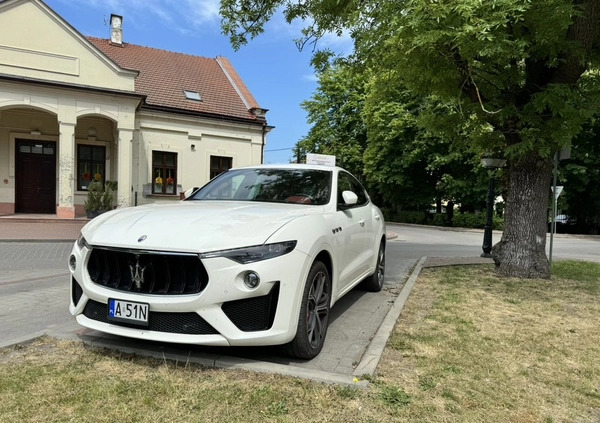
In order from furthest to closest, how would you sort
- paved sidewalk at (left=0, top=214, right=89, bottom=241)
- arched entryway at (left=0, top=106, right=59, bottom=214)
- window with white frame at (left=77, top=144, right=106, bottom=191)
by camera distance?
window with white frame at (left=77, top=144, right=106, bottom=191) < arched entryway at (left=0, top=106, right=59, bottom=214) < paved sidewalk at (left=0, top=214, right=89, bottom=241)

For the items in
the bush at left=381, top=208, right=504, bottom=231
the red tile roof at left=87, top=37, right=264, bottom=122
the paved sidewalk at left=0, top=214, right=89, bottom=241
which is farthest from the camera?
the bush at left=381, top=208, right=504, bottom=231

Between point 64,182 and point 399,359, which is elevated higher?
point 64,182

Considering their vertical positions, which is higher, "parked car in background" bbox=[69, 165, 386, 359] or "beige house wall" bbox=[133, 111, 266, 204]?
"beige house wall" bbox=[133, 111, 266, 204]

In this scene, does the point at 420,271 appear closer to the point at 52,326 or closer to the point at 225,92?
the point at 52,326

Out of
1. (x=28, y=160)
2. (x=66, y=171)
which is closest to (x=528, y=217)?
(x=66, y=171)

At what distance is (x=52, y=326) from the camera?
4562 mm

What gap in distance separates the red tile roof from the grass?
18.5m

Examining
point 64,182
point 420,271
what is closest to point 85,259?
point 420,271

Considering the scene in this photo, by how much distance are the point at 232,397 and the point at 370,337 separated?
187cm

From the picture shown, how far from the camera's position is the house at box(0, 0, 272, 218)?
53.8 feet

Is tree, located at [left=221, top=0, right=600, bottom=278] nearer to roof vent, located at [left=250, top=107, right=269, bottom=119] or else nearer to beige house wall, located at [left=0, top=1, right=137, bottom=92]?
beige house wall, located at [left=0, top=1, right=137, bottom=92]

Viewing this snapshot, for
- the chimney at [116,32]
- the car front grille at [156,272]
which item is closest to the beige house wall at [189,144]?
the chimney at [116,32]

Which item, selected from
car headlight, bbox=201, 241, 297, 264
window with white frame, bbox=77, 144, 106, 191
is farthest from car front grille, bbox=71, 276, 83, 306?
window with white frame, bbox=77, 144, 106, 191

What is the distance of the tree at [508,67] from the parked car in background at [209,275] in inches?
109
